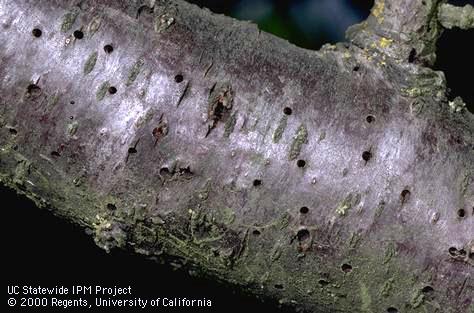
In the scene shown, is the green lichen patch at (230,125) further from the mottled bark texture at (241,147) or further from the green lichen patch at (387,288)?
the green lichen patch at (387,288)

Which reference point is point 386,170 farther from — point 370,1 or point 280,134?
point 370,1

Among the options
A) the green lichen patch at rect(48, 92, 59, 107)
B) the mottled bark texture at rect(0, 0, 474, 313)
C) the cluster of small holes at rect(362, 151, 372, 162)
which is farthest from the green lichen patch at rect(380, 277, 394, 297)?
the green lichen patch at rect(48, 92, 59, 107)

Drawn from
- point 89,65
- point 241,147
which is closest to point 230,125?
point 241,147

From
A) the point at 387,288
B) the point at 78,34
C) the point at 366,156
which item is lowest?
the point at 387,288

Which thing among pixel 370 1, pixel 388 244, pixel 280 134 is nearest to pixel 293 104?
pixel 280 134

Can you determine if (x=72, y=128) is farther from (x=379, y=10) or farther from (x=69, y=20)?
(x=379, y=10)

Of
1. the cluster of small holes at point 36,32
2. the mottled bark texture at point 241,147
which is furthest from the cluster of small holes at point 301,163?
the cluster of small holes at point 36,32

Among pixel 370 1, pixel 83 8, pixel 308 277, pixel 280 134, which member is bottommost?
pixel 308 277
